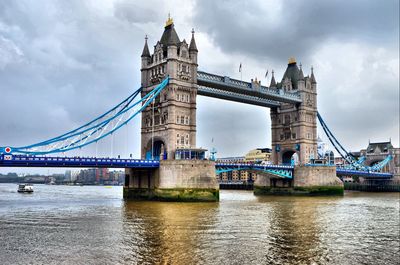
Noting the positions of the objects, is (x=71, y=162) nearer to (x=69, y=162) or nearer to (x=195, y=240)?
(x=69, y=162)

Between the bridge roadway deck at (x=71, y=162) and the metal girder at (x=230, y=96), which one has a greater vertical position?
the metal girder at (x=230, y=96)

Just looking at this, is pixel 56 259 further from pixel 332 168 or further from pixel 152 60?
pixel 332 168

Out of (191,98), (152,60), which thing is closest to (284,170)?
(191,98)

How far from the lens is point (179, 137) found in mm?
60781

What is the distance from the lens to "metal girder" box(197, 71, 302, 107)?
67.2m

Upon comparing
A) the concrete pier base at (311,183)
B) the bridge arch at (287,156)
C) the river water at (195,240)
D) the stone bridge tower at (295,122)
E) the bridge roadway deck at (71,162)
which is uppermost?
the stone bridge tower at (295,122)

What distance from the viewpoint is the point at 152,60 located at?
65188 millimetres

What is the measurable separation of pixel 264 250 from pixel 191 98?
143 feet

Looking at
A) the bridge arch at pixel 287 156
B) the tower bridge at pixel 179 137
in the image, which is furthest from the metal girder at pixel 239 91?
the bridge arch at pixel 287 156

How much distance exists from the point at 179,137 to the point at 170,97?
5.93m

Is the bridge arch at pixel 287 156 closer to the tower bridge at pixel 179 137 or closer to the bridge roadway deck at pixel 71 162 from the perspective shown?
the tower bridge at pixel 179 137

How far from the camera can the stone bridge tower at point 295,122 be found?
8519 cm

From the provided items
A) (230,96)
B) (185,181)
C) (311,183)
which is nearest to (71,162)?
(185,181)

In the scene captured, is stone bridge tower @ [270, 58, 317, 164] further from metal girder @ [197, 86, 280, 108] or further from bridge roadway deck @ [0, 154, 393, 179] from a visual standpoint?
bridge roadway deck @ [0, 154, 393, 179]
